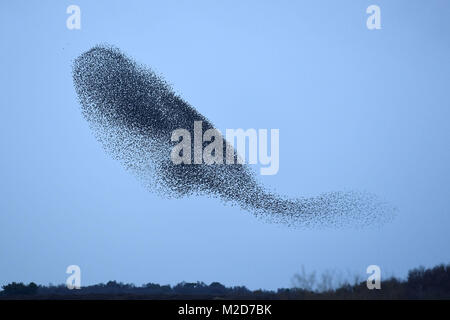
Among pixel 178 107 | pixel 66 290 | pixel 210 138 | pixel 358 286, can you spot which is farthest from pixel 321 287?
pixel 66 290

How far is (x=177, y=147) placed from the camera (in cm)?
1330

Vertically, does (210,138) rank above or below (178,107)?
below

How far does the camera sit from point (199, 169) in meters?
13.3

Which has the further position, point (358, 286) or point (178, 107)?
point (178, 107)
